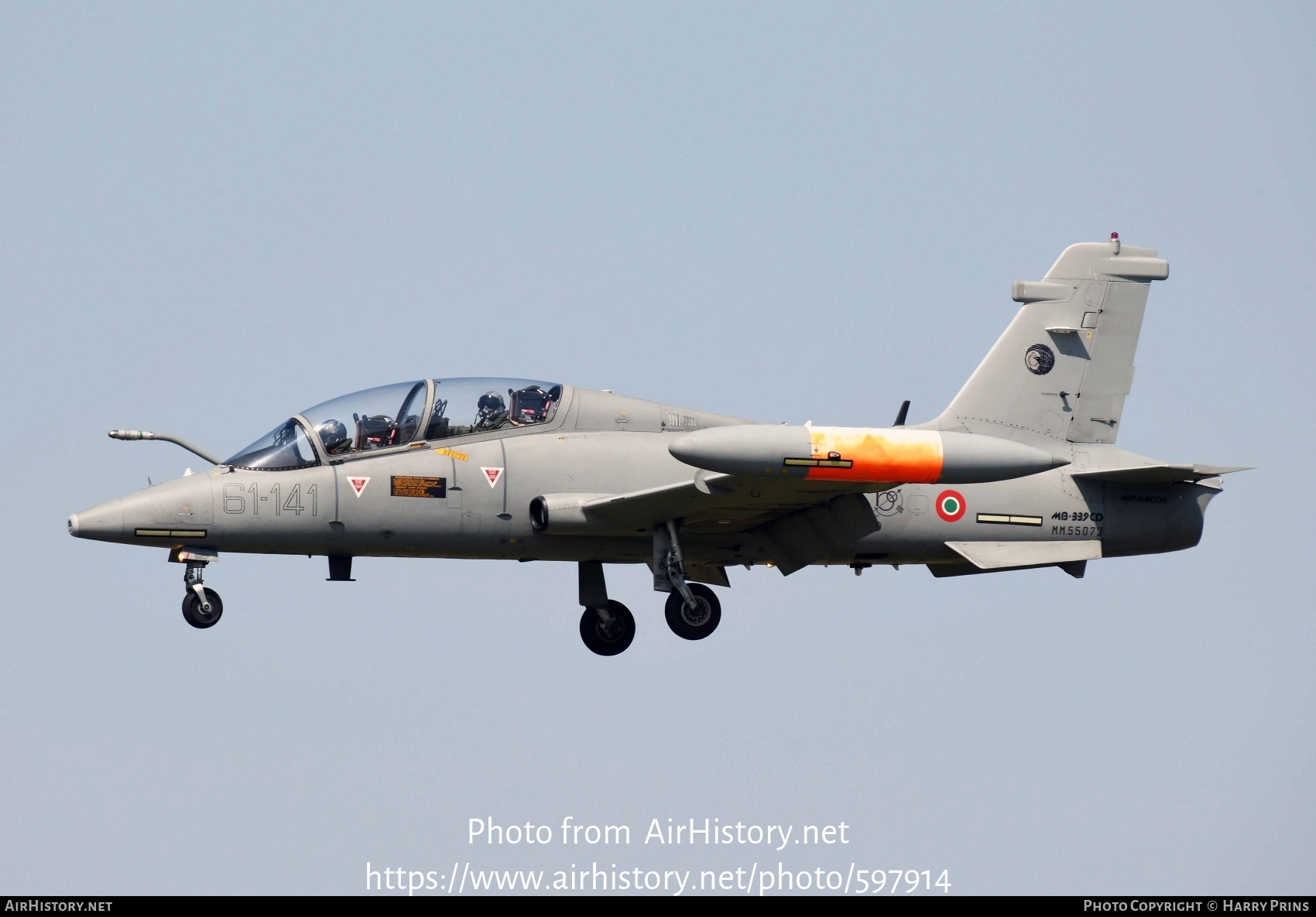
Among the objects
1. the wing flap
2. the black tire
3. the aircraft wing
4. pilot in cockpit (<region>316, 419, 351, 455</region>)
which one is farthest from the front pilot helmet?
the wing flap

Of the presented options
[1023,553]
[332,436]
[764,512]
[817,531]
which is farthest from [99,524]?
[1023,553]

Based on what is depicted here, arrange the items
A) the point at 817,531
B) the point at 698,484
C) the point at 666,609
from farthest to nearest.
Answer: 1. the point at 666,609
2. the point at 817,531
3. the point at 698,484

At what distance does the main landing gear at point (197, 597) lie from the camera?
20.2m

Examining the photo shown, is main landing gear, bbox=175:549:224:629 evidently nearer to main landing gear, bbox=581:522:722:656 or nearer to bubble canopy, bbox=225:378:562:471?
bubble canopy, bbox=225:378:562:471

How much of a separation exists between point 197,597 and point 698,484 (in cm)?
538

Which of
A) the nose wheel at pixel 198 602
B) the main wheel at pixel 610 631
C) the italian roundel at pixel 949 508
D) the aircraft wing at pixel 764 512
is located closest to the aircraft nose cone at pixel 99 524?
the nose wheel at pixel 198 602

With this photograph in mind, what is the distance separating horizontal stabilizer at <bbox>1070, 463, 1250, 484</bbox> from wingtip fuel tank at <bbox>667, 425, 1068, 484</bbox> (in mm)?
3843

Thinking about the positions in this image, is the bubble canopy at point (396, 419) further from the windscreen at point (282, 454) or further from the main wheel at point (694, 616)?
the main wheel at point (694, 616)

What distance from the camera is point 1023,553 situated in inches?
877

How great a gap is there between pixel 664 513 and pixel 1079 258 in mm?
6692

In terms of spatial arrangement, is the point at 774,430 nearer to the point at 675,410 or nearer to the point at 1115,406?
the point at 675,410

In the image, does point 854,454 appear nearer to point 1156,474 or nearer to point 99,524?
point 1156,474

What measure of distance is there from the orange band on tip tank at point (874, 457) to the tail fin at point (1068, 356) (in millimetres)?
4745

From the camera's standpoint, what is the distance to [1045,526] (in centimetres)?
2239
